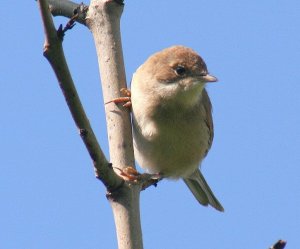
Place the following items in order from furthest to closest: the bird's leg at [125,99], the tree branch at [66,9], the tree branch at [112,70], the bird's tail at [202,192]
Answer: the bird's tail at [202,192]
the tree branch at [66,9]
the bird's leg at [125,99]
the tree branch at [112,70]

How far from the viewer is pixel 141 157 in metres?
5.54

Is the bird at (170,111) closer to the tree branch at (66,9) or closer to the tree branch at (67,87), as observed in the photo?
the tree branch at (66,9)

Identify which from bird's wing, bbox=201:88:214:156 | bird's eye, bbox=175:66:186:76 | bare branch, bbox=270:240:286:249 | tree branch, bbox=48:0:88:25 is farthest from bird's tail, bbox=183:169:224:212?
bare branch, bbox=270:240:286:249

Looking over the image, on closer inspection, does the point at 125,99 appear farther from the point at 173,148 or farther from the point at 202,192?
the point at 202,192

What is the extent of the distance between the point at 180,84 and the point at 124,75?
1309 mm

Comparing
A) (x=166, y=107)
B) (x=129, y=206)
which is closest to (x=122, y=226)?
(x=129, y=206)

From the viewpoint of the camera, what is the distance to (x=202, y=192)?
→ 7.21 meters

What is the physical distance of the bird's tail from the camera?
715 centimetres

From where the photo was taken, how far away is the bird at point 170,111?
525 centimetres

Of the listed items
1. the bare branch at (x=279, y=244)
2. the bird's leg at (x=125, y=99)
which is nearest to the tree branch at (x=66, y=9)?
the bird's leg at (x=125, y=99)

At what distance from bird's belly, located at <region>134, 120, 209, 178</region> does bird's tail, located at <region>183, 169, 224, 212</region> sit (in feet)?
4.11

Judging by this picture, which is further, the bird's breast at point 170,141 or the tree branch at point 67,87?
the bird's breast at point 170,141

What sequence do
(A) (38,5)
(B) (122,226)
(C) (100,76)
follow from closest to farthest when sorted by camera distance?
(A) (38,5), (B) (122,226), (C) (100,76)

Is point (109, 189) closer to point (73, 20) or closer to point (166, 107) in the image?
point (73, 20)
